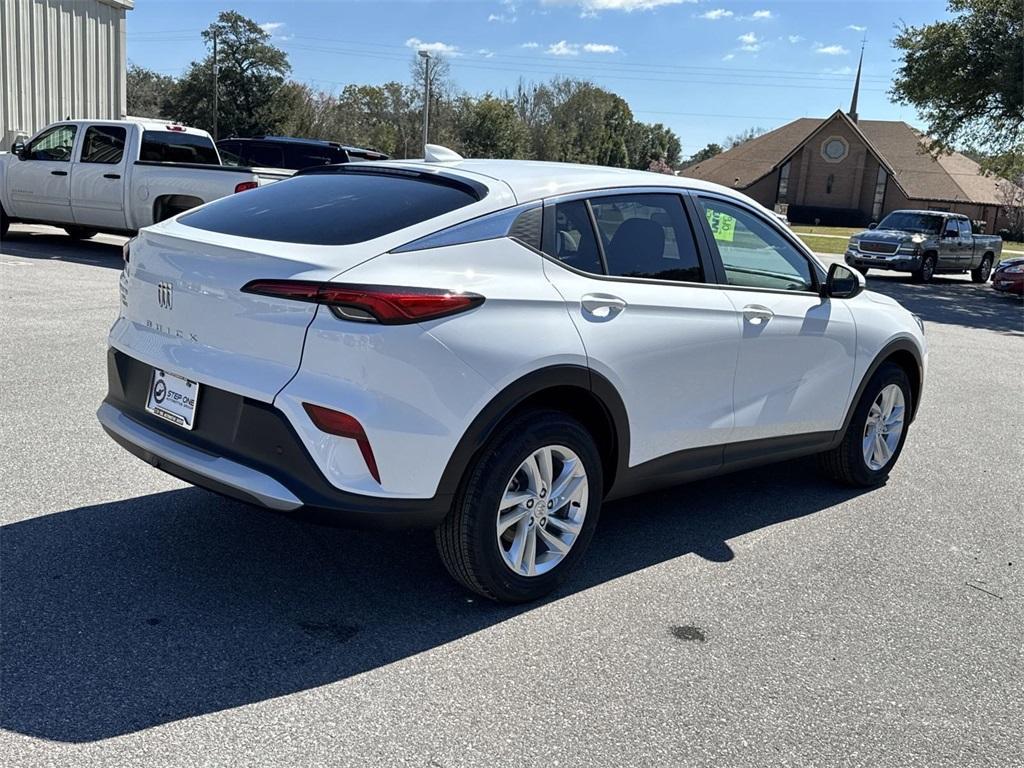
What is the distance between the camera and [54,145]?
15203 millimetres

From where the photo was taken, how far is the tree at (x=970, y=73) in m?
23.2

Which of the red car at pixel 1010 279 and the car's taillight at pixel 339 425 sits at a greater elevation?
the car's taillight at pixel 339 425

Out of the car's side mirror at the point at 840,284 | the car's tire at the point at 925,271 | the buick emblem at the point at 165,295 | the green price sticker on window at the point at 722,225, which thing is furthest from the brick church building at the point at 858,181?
the buick emblem at the point at 165,295

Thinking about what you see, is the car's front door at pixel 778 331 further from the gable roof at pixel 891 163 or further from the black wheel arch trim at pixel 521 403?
the gable roof at pixel 891 163

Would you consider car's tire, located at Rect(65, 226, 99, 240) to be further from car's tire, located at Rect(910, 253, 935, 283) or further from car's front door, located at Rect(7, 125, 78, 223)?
car's tire, located at Rect(910, 253, 935, 283)

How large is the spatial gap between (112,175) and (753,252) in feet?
39.9

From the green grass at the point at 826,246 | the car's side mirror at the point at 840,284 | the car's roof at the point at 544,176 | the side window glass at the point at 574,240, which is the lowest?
the green grass at the point at 826,246

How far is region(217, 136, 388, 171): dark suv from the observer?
63.7ft

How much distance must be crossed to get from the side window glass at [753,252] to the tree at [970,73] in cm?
2097

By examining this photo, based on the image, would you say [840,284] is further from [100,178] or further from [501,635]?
[100,178]

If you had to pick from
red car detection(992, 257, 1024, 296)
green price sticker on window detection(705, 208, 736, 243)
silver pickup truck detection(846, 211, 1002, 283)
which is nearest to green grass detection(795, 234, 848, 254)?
silver pickup truck detection(846, 211, 1002, 283)

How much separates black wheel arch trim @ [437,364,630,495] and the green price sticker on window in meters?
1.21

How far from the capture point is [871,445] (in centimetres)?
584

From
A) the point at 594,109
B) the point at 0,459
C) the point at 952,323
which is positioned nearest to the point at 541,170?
the point at 0,459
